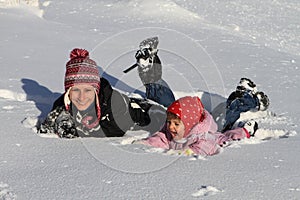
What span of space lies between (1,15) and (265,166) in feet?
23.1

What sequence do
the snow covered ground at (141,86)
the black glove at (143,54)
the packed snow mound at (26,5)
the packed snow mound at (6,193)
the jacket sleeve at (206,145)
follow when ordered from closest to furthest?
the packed snow mound at (6,193), the snow covered ground at (141,86), the jacket sleeve at (206,145), the black glove at (143,54), the packed snow mound at (26,5)

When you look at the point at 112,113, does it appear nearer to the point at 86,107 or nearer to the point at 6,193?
the point at 86,107

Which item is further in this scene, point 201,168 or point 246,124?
point 246,124

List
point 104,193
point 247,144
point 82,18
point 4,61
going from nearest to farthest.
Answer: point 104,193 < point 247,144 < point 4,61 < point 82,18

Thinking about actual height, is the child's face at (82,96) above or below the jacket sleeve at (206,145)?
above

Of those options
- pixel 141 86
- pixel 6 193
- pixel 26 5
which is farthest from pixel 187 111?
pixel 26 5

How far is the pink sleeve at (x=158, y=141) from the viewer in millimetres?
3375

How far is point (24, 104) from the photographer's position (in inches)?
161

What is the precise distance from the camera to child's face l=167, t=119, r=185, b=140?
349 cm

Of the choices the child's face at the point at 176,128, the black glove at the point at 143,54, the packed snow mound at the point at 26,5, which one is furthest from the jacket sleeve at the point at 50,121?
the packed snow mound at the point at 26,5

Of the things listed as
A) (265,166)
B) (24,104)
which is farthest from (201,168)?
(24,104)

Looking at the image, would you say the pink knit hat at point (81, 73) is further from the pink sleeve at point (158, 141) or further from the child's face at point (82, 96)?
the pink sleeve at point (158, 141)

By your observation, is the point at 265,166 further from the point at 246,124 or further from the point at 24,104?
the point at 24,104

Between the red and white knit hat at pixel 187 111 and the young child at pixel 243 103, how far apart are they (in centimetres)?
61
